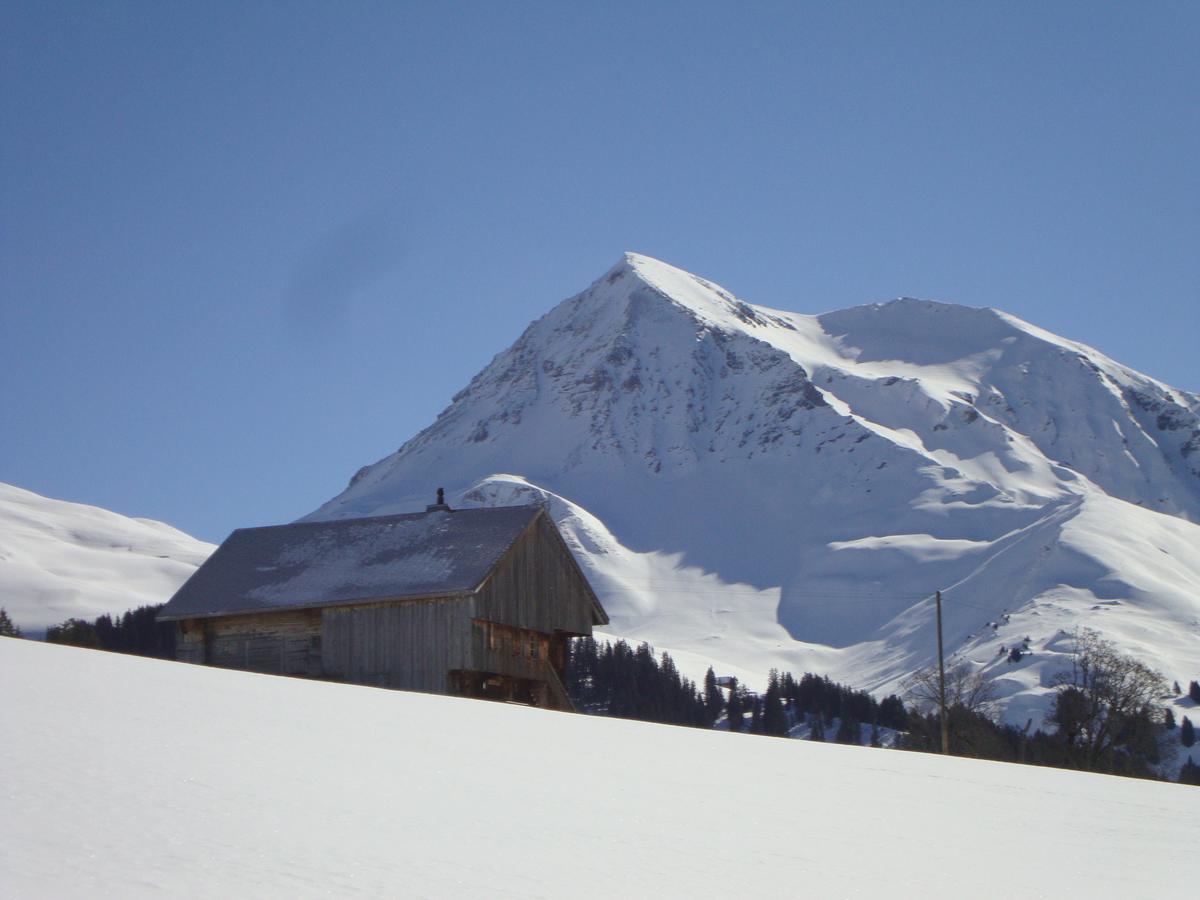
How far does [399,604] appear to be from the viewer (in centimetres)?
3791

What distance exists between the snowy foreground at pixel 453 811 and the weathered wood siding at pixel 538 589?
17.6 metres

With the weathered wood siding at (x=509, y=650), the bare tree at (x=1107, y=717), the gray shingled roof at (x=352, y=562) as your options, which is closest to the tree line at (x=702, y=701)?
the bare tree at (x=1107, y=717)

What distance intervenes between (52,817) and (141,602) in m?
168

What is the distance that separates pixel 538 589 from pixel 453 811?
29.1 m

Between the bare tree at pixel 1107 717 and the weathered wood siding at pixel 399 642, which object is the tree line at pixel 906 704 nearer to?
the bare tree at pixel 1107 717

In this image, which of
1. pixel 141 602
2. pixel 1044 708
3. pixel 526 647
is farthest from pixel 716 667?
pixel 526 647

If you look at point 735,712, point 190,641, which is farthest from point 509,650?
point 735,712

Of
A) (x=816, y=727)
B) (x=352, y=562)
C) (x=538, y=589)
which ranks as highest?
(x=352, y=562)

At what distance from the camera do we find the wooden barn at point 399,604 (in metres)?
37.5

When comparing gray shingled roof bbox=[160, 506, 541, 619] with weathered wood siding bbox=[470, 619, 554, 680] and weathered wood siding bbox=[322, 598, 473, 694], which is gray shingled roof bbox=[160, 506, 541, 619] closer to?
weathered wood siding bbox=[322, 598, 473, 694]

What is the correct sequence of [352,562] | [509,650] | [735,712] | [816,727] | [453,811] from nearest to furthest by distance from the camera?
[453,811] → [509,650] → [352,562] → [816,727] → [735,712]

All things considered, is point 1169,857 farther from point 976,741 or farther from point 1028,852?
point 976,741

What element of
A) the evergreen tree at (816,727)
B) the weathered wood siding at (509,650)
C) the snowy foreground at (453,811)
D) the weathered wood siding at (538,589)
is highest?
the weathered wood siding at (538,589)

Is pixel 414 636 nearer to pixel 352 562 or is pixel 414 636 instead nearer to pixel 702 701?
pixel 352 562
